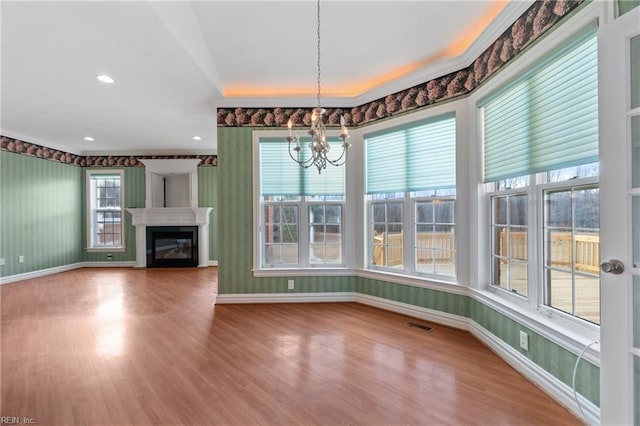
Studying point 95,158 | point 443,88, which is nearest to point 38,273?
point 95,158

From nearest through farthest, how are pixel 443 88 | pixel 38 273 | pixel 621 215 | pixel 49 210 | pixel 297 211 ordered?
pixel 621 215, pixel 443 88, pixel 297 211, pixel 38 273, pixel 49 210

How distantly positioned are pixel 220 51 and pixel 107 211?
20.9 feet

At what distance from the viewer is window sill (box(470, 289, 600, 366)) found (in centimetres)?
172

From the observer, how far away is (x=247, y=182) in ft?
13.2

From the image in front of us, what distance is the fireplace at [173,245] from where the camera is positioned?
23.5 ft

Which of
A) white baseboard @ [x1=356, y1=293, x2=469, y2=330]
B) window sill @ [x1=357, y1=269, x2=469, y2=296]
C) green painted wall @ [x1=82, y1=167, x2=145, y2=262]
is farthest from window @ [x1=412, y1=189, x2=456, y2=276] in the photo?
green painted wall @ [x1=82, y1=167, x2=145, y2=262]

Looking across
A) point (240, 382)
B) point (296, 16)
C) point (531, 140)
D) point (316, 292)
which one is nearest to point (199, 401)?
point (240, 382)

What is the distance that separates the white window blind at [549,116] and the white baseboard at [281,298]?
2.39 m

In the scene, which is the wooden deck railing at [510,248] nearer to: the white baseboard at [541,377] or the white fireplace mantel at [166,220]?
the white baseboard at [541,377]

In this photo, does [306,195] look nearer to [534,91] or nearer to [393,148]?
[393,148]

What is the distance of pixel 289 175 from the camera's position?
4.05 meters

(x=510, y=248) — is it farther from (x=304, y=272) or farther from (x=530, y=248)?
(x=304, y=272)

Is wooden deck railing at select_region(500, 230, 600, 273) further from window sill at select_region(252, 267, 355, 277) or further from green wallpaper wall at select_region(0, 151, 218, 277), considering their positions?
green wallpaper wall at select_region(0, 151, 218, 277)

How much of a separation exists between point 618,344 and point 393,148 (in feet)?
9.01
